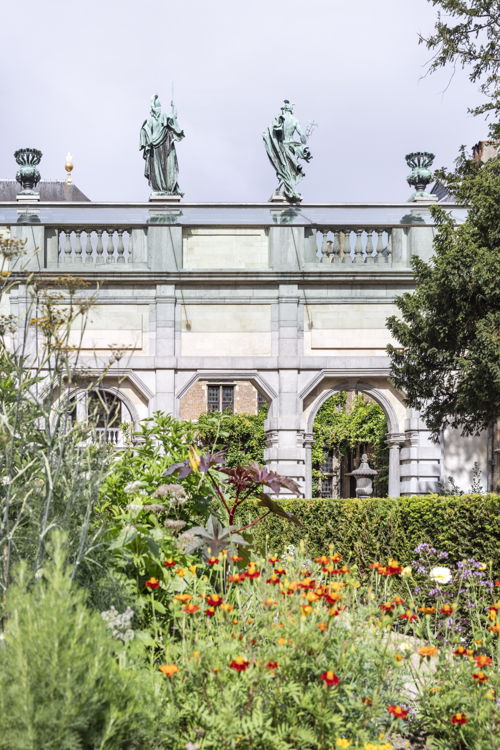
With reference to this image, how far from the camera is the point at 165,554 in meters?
4.65

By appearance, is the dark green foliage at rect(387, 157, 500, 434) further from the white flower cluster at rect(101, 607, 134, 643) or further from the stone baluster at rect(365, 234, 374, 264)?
the white flower cluster at rect(101, 607, 134, 643)

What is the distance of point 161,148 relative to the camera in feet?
61.7

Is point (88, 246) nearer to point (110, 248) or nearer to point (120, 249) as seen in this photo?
point (110, 248)

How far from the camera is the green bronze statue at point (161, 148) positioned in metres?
18.7

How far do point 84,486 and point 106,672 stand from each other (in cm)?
144

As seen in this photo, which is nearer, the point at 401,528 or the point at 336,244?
the point at 401,528

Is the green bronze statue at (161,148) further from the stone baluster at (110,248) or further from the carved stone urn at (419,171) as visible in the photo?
the carved stone urn at (419,171)

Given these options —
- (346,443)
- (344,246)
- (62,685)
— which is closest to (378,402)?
(344,246)

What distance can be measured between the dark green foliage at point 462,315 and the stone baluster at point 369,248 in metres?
3.02

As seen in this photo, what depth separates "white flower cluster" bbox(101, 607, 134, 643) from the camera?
131 inches

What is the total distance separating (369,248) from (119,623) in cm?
1615

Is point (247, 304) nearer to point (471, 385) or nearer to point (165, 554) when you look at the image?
point (471, 385)

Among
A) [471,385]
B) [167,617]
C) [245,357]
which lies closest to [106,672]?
[167,617]

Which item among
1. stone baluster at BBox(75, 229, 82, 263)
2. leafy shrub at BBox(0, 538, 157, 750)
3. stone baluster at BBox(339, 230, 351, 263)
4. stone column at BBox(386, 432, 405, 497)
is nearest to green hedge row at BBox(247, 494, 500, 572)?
leafy shrub at BBox(0, 538, 157, 750)
